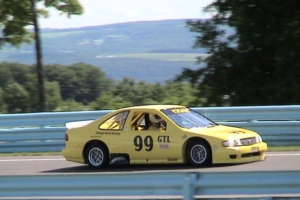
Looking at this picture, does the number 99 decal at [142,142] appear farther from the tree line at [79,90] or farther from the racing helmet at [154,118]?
the tree line at [79,90]

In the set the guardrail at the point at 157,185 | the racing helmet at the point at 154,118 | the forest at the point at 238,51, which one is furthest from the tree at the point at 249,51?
the guardrail at the point at 157,185

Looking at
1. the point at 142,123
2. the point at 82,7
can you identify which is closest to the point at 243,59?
the point at 82,7

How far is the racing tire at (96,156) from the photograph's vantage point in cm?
1476

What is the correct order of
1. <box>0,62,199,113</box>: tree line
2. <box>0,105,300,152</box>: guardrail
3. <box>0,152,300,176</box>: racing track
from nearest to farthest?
<box>0,152,300,176</box>: racing track → <box>0,105,300,152</box>: guardrail → <box>0,62,199,113</box>: tree line

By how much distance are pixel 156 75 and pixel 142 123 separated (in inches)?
1296

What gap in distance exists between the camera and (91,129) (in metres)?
14.9

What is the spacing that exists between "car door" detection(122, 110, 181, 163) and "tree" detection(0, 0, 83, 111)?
421 inches

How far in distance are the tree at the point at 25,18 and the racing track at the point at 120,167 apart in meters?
8.60

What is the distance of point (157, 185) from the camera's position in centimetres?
902

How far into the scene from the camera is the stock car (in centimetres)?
1390

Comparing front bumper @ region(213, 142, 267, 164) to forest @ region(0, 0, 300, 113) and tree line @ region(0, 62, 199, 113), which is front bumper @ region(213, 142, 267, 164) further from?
tree line @ region(0, 62, 199, 113)

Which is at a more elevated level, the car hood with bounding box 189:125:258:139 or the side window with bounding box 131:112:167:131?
the side window with bounding box 131:112:167:131

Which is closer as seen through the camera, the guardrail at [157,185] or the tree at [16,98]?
the guardrail at [157,185]

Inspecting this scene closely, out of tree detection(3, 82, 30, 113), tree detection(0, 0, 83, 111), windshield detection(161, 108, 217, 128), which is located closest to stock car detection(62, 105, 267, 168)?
windshield detection(161, 108, 217, 128)
